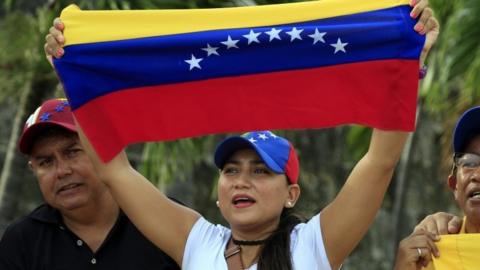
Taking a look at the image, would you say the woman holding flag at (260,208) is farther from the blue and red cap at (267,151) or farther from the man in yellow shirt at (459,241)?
the man in yellow shirt at (459,241)

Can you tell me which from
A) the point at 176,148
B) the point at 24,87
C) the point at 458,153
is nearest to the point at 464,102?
the point at 176,148

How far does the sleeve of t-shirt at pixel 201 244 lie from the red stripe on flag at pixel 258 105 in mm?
394

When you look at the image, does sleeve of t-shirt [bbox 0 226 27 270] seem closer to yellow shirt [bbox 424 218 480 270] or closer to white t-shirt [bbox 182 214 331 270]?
white t-shirt [bbox 182 214 331 270]

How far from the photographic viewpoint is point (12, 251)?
18.7ft

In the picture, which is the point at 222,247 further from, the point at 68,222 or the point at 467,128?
the point at 467,128

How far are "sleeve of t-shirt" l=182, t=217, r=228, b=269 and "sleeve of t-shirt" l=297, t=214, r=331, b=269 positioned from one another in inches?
12.9

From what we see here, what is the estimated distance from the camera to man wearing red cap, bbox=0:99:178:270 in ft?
18.6

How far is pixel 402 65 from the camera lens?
16.7 ft

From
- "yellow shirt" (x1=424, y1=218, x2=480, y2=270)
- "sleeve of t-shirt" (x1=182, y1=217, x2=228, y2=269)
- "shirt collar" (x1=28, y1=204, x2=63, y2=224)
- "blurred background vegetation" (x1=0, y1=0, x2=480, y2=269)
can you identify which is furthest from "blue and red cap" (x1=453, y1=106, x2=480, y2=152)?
"blurred background vegetation" (x1=0, y1=0, x2=480, y2=269)

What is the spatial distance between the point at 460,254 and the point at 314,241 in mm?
606

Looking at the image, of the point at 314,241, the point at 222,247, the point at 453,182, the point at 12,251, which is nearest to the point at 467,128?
the point at 453,182

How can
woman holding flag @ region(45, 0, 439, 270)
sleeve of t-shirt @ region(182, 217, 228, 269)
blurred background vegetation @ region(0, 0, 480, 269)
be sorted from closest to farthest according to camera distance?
woman holding flag @ region(45, 0, 439, 270) < sleeve of t-shirt @ region(182, 217, 228, 269) < blurred background vegetation @ region(0, 0, 480, 269)

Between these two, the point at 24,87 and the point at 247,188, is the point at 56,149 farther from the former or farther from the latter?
the point at 24,87

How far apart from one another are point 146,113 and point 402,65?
3.57 ft
